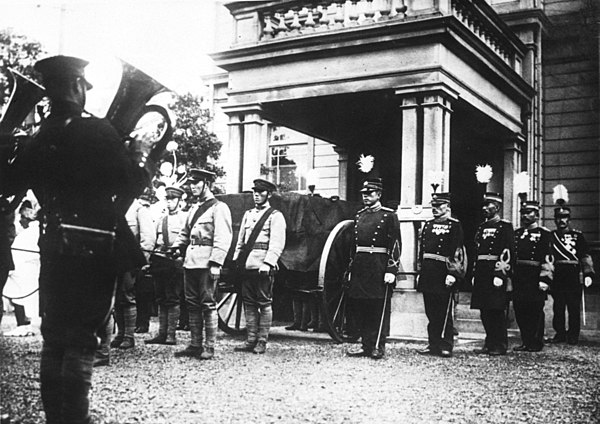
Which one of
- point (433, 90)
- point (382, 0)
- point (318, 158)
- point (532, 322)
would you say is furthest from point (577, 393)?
point (318, 158)

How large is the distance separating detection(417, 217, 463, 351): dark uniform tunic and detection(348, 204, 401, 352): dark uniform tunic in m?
0.45

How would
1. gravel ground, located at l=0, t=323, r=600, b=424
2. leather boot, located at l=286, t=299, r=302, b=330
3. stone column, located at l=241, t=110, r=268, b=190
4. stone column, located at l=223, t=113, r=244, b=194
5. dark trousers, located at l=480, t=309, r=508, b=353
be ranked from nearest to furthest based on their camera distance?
gravel ground, located at l=0, t=323, r=600, b=424 < dark trousers, located at l=480, t=309, r=508, b=353 < leather boot, located at l=286, t=299, r=302, b=330 < stone column, located at l=241, t=110, r=268, b=190 < stone column, located at l=223, t=113, r=244, b=194

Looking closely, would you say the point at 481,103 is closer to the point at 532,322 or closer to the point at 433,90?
the point at 433,90

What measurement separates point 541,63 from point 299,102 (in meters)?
4.88

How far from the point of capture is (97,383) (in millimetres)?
5332

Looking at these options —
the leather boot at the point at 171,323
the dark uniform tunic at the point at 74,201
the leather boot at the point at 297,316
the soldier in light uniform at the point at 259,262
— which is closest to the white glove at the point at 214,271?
the soldier in light uniform at the point at 259,262

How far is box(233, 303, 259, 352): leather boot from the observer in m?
7.54

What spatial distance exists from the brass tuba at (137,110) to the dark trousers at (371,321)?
418 centimetres

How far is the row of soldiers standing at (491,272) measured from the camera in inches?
307

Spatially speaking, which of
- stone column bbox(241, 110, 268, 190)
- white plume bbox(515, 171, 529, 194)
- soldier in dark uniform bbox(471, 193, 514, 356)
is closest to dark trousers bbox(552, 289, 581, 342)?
white plume bbox(515, 171, 529, 194)

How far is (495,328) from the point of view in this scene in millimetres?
8141

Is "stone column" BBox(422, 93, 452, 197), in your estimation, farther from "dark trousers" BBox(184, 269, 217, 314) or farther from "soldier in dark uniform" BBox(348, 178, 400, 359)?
"dark trousers" BBox(184, 269, 217, 314)

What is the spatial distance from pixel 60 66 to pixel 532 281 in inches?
264

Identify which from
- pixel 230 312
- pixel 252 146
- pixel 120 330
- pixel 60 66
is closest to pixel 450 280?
pixel 230 312
